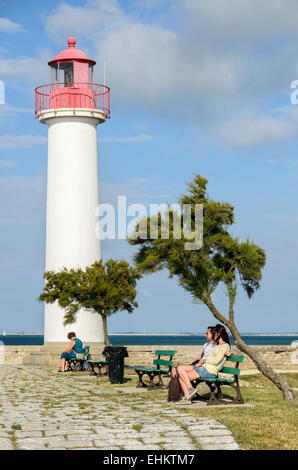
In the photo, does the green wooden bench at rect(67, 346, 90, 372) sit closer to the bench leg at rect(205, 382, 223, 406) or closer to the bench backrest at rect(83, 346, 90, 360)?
the bench backrest at rect(83, 346, 90, 360)

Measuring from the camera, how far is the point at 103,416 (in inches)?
390

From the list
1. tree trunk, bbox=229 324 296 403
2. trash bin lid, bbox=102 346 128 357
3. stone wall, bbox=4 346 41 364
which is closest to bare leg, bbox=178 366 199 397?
tree trunk, bbox=229 324 296 403

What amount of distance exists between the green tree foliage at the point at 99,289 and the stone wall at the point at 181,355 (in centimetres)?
654

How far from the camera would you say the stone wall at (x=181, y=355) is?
1129 inches

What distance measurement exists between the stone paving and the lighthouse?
9.71 meters

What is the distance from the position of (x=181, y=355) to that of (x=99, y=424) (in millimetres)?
21753

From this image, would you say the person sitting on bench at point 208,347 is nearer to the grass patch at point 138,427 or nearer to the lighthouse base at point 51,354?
the grass patch at point 138,427

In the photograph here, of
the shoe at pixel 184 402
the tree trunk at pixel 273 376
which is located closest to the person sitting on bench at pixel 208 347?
the shoe at pixel 184 402

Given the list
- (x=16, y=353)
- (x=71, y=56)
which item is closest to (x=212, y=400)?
(x=71, y=56)

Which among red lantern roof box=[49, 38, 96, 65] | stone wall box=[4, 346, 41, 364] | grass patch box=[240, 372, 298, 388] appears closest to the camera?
red lantern roof box=[49, 38, 96, 65]

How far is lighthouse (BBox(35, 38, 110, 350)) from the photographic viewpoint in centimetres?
2350
